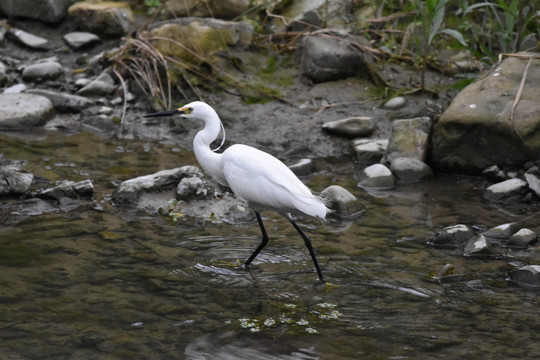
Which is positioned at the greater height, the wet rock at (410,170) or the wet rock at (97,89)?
the wet rock at (97,89)

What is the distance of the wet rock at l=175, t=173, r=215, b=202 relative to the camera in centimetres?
602

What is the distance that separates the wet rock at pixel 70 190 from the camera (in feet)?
19.7

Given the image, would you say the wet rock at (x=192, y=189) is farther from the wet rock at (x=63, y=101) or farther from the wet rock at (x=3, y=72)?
the wet rock at (x=3, y=72)

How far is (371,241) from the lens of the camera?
553 cm

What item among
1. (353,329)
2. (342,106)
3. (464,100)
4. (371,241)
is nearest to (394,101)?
(342,106)

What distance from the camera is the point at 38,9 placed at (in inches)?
406

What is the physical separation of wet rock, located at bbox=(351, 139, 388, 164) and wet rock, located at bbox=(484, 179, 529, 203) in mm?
1443

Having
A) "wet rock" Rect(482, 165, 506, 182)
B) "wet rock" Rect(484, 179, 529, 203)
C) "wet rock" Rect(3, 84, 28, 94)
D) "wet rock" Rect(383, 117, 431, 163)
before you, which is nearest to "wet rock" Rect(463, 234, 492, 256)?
"wet rock" Rect(484, 179, 529, 203)

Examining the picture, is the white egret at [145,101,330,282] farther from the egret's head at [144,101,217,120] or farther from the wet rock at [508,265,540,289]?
the wet rock at [508,265,540,289]

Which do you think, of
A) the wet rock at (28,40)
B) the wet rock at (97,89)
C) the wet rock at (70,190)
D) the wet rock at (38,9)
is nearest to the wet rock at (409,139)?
the wet rock at (70,190)

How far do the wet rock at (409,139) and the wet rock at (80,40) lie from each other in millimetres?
4904

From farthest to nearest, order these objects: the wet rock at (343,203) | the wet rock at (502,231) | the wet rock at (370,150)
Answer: the wet rock at (370,150)
the wet rock at (343,203)
the wet rock at (502,231)

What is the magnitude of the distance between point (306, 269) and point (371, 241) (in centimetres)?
81

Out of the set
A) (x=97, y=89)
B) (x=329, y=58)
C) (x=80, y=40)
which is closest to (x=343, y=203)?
(x=329, y=58)
